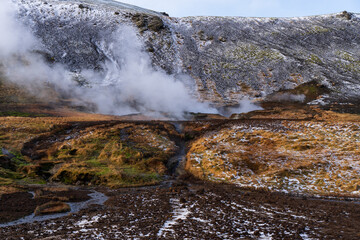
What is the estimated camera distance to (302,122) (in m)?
33.8

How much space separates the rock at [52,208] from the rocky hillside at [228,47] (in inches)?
1546

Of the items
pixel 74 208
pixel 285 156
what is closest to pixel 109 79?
pixel 285 156

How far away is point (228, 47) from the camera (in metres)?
72.8

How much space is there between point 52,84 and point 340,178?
50.3 metres

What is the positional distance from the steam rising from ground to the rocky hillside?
2.43 metres

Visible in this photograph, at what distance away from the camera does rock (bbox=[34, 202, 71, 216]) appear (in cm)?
1550

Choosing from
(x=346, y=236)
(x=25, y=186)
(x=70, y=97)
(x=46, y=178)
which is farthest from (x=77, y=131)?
(x=346, y=236)

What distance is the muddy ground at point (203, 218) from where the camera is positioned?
38.8ft

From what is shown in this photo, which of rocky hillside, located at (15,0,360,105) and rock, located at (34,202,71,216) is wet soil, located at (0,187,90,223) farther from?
rocky hillside, located at (15,0,360,105)

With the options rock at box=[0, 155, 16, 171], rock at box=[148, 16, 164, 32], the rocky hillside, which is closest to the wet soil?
rock at box=[0, 155, 16, 171]

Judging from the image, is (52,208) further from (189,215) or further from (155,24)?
(155,24)

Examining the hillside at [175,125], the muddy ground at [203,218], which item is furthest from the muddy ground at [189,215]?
the hillside at [175,125]

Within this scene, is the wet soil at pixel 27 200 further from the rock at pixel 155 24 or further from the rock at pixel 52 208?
the rock at pixel 155 24

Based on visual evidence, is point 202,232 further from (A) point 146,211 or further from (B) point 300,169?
(B) point 300,169
